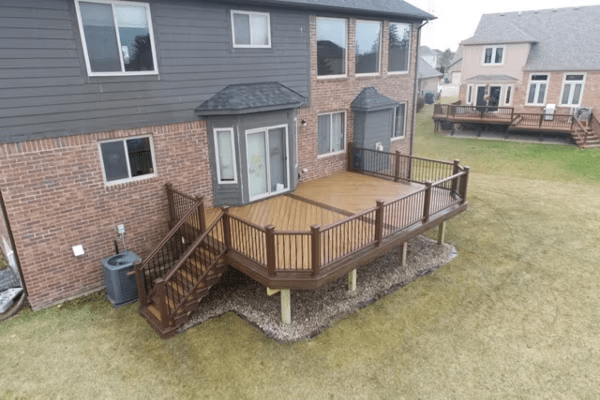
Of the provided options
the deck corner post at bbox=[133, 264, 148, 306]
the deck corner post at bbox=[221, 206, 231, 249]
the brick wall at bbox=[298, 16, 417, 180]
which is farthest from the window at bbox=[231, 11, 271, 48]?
the deck corner post at bbox=[133, 264, 148, 306]

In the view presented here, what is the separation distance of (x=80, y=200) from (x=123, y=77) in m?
2.83

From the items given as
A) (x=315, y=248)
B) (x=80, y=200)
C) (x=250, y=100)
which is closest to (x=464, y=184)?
(x=315, y=248)

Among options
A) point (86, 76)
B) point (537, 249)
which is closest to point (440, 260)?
point (537, 249)

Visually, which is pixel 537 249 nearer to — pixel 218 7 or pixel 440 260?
pixel 440 260

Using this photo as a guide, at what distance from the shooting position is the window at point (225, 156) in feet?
32.8

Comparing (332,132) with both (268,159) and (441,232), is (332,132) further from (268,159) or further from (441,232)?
(441,232)

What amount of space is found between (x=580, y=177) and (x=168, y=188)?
58.4ft

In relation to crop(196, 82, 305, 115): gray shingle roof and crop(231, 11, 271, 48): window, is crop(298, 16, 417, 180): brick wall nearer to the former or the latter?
crop(196, 82, 305, 115): gray shingle roof

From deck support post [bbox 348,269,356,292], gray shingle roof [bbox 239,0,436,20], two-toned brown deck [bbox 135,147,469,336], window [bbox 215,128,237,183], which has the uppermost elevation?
gray shingle roof [bbox 239,0,436,20]

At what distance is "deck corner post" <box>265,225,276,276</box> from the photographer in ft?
22.6

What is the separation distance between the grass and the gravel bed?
258mm

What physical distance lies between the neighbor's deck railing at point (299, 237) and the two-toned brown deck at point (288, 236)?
0.02m

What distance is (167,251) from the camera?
9.88 metres

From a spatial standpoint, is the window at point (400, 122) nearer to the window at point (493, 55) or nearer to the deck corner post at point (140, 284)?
the deck corner post at point (140, 284)
